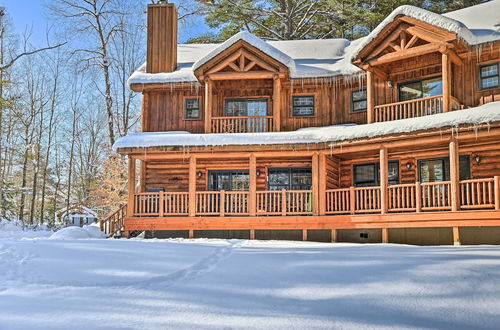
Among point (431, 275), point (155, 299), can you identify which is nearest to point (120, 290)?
point (155, 299)

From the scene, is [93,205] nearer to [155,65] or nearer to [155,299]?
[155,65]

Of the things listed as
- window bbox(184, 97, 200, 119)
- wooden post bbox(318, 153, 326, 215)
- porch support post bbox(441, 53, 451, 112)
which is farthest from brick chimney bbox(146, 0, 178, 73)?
porch support post bbox(441, 53, 451, 112)

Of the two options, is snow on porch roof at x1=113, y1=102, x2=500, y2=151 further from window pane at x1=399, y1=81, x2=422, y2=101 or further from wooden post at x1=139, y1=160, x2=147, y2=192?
window pane at x1=399, y1=81, x2=422, y2=101

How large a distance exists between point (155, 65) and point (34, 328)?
1573 cm

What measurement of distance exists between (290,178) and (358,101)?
3819mm

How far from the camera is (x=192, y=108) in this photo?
1945 cm

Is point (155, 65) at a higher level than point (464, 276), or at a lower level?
higher

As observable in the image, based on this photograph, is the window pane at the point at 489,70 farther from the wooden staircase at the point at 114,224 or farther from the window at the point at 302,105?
the wooden staircase at the point at 114,224

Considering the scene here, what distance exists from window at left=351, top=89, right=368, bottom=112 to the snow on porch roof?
2015mm

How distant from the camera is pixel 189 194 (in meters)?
17.0

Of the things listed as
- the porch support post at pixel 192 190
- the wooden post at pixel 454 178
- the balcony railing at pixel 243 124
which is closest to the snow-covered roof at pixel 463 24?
the wooden post at pixel 454 178

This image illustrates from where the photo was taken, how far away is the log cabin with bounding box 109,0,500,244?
48.9 feet

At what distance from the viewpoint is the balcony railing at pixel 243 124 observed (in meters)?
17.9

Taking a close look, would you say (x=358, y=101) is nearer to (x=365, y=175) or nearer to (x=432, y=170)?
(x=365, y=175)
